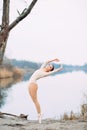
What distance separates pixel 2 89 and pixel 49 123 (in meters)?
1.00

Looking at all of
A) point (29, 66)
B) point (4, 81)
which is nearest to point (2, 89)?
point (4, 81)

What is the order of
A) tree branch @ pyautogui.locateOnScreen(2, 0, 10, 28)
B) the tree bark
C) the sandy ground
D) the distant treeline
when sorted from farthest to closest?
the distant treeline, tree branch @ pyautogui.locateOnScreen(2, 0, 10, 28), the tree bark, the sandy ground

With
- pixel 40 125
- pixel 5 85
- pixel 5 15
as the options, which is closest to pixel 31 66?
pixel 5 85

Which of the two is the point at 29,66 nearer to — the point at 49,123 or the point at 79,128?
the point at 49,123

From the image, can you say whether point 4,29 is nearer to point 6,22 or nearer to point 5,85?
point 6,22

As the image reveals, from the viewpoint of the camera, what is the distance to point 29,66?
4.26 m

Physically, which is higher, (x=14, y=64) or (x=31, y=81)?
(x=14, y=64)

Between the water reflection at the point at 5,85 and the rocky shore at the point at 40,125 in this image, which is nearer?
the rocky shore at the point at 40,125

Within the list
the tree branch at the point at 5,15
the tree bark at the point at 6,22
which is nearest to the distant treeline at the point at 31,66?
the tree bark at the point at 6,22

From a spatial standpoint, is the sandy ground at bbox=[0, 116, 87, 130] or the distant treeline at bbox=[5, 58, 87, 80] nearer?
the sandy ground at bbox=[0, 116, 87, 130]

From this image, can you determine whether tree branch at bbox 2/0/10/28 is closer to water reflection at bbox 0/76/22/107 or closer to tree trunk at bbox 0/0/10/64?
tree trunk at bbox 0/0/10/64

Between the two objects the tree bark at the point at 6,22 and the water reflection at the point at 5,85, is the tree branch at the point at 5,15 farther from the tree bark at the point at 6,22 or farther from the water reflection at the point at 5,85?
the water reflection at the point at 5,85

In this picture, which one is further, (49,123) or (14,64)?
(14,64)

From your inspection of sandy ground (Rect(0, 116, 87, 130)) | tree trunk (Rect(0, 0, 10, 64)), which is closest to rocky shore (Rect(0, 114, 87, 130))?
sandy ground (Rect(0, 116, 87, 130))
